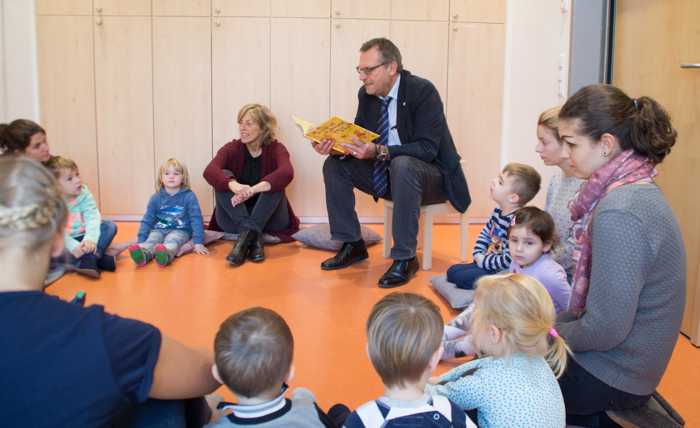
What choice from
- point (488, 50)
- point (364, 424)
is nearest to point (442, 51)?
point (488, 50)

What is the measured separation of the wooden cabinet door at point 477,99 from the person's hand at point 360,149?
4.75ft

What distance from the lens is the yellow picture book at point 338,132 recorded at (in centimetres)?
367

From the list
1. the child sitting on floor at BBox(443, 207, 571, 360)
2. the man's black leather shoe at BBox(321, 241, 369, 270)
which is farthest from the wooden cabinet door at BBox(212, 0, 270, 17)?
the child sitting on floor at BBox(443, 207, 571, 360)

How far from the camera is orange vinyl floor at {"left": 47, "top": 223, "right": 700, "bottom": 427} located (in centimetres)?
241

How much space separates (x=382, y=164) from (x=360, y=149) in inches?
7.7

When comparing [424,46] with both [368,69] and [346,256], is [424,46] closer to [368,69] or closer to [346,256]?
[368,69]

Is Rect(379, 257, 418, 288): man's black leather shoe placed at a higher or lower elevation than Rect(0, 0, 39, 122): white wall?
lower

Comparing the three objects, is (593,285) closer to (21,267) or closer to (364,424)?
(364,424)

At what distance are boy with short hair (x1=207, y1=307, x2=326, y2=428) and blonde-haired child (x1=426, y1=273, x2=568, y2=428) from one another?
0.34m

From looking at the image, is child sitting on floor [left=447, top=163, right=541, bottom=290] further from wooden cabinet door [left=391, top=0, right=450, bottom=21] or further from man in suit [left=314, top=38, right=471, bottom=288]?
wooden cabinet door [left=391, top=0, right=450, bottom=21]

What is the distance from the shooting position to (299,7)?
4.97m

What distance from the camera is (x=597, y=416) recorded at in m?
1.93

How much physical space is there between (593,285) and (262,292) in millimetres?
1934

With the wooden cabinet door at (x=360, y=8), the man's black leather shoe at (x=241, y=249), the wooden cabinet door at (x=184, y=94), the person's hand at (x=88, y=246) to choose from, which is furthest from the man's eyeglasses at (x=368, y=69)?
the person's hand at (x=88, y=246)
